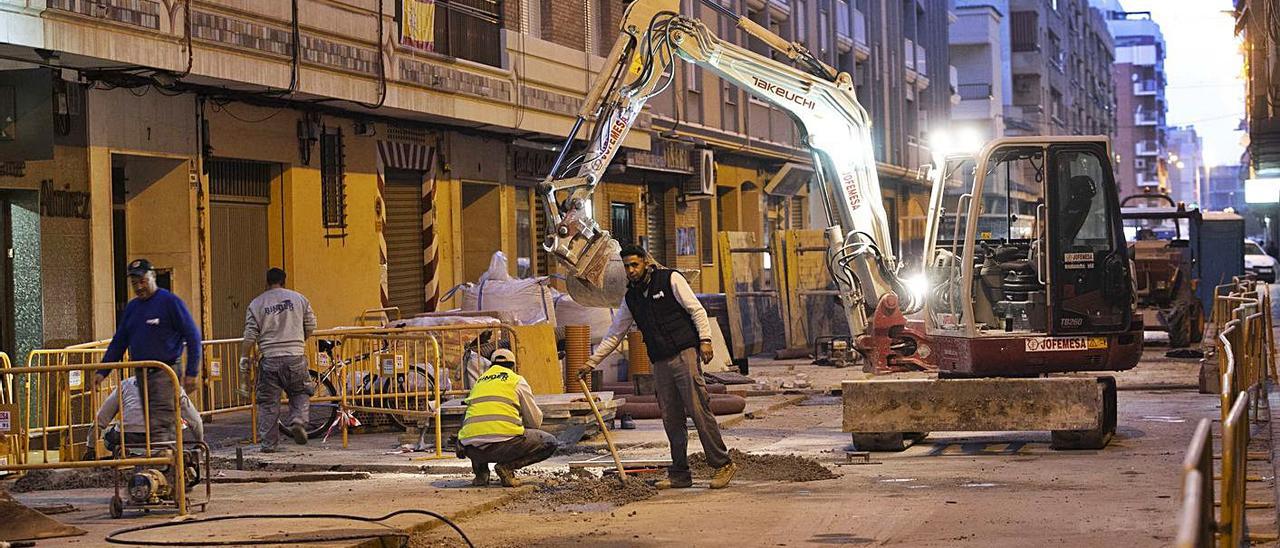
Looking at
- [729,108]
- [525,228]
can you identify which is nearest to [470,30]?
[525,228]

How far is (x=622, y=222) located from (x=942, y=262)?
1366cm

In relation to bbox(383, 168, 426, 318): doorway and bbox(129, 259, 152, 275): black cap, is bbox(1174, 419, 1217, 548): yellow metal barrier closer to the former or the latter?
bbox(129, 259, 152, 275): black cap

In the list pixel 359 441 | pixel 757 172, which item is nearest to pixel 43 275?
pixel 359 441

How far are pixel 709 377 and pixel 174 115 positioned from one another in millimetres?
7706

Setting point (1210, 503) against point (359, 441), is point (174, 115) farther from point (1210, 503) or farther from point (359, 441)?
point (1210, 503)

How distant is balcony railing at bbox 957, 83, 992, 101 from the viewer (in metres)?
63.9

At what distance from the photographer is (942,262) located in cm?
1695

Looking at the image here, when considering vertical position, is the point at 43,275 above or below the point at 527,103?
below

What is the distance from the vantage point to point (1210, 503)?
5.20 m

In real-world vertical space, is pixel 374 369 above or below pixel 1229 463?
below

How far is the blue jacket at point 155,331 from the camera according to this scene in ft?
39.5

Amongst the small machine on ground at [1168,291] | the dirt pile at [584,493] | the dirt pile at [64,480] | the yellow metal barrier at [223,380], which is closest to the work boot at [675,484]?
the dirt pile at [584,493]

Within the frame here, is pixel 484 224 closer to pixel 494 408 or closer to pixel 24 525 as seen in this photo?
pixel 494 408

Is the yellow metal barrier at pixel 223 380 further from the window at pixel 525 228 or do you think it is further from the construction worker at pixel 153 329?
the window at pixel 525 228
